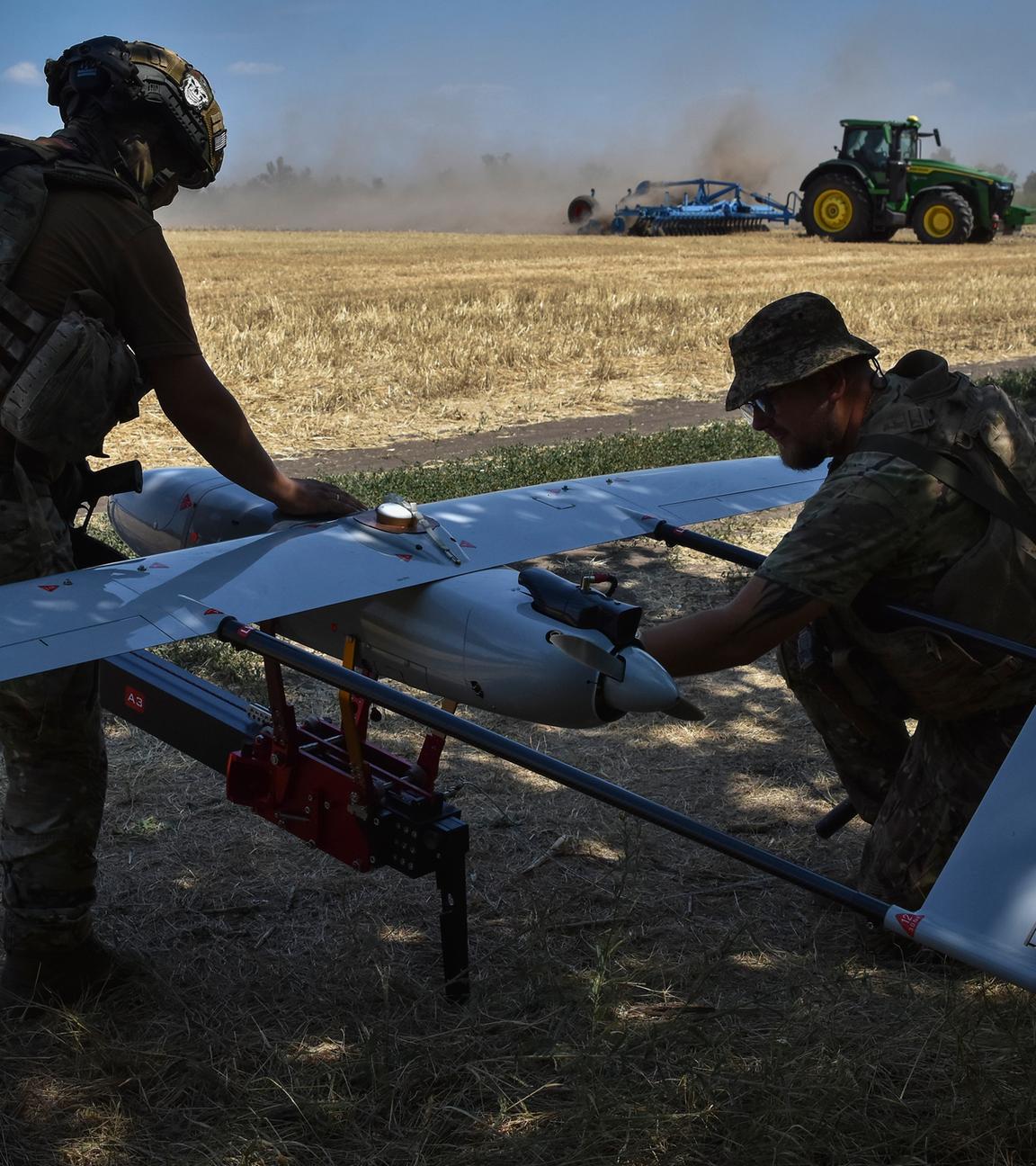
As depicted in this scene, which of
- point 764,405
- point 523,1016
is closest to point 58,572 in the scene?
point 523,1016

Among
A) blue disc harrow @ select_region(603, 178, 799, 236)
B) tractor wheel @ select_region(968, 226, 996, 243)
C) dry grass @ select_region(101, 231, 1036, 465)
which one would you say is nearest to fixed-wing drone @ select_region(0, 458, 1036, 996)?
dry grass @ select_region(101, 231, 1036, 465)

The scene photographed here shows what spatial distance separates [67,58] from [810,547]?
250 cm

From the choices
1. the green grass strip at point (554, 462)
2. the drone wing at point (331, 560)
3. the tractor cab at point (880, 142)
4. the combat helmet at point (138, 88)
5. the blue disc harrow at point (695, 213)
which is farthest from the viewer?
the blue disc harrow at point (695, 213)

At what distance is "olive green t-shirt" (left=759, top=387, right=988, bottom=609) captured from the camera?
11.5ft

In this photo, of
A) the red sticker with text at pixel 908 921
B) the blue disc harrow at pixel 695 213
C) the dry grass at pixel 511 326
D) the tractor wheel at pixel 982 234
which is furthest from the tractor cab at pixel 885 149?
the red sticker with text at pixel 908 921

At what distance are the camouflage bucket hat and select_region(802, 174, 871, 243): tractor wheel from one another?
3273cm

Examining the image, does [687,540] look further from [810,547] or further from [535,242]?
[535,242]

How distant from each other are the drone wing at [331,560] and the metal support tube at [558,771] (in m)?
0.20

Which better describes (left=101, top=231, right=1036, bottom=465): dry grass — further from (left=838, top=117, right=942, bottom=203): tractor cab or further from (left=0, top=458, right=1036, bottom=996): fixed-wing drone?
(left=0, top=458, right=1036, bottom=996): fixed-wing drone

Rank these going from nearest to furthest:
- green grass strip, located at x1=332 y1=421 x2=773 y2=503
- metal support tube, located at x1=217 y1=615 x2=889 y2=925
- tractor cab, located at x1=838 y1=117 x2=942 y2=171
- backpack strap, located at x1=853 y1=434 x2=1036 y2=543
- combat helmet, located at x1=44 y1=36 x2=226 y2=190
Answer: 1. metal support tube, located at x1=217 y1=615 x2=889 y2=925
2. combat helmet, located at x1=44 y1=36 x2=226 y2=190
3. backpack strap, located at x1=853 y1=434 x2=1036 y2=543
4. green grass strip, located at x1=332 y1=421 x2=773 y2=503
5. tractor cab, located at x1=838 y1=117 x2=942 y2=171

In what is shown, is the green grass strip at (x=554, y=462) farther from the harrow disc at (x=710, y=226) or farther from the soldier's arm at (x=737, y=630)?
the harrow disc at (x=710, y=226)

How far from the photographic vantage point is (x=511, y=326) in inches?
649

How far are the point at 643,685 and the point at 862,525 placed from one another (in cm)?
92

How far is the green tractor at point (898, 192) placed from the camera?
33.3m
